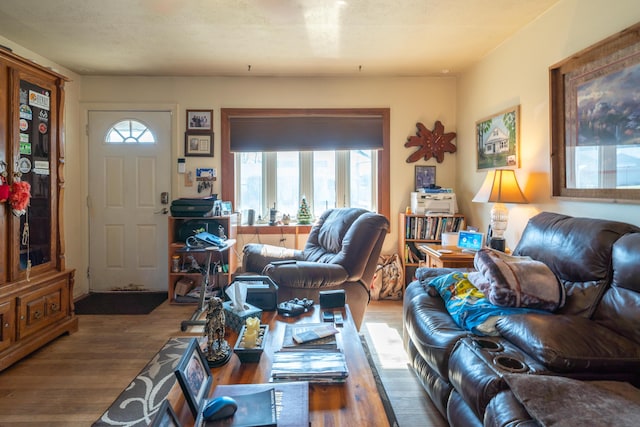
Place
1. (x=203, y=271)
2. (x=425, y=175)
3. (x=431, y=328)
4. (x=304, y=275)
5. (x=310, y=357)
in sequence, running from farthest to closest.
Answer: (x=425, y=175) → (x=203, y=271) → (x=304, y=275) → (x=431, y=328) → (x=310, y=357)

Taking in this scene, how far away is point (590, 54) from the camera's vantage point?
6.78 ft

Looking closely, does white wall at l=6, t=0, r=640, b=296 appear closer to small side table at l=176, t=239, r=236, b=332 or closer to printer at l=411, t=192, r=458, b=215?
printer at l=411, t=192, r=458, b=215

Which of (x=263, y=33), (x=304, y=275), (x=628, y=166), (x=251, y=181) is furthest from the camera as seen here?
(x=251, y=181)

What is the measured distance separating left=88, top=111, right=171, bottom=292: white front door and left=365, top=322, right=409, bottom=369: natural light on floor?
2.47 m

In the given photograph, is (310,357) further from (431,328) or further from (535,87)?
A: (535,87)

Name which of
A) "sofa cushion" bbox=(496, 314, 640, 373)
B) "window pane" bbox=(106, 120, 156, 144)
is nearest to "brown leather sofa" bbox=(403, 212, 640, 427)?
"sofa cushion" bbox=(496, 314, 640, 373)

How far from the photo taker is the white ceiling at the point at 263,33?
241 cm

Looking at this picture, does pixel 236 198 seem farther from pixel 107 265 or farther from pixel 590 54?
pixel 590 54

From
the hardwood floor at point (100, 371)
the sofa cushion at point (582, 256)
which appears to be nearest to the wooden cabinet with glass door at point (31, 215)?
the hardwood floor at point (100, 371)

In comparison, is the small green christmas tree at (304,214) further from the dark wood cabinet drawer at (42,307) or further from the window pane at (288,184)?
the dark wood cabinet drawer at (42,307)

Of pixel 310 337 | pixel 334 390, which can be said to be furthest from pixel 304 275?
pixel 334 390

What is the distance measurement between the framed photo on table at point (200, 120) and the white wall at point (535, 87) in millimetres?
2834

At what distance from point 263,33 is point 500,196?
229 centimetres

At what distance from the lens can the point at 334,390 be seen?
3.95 feet
